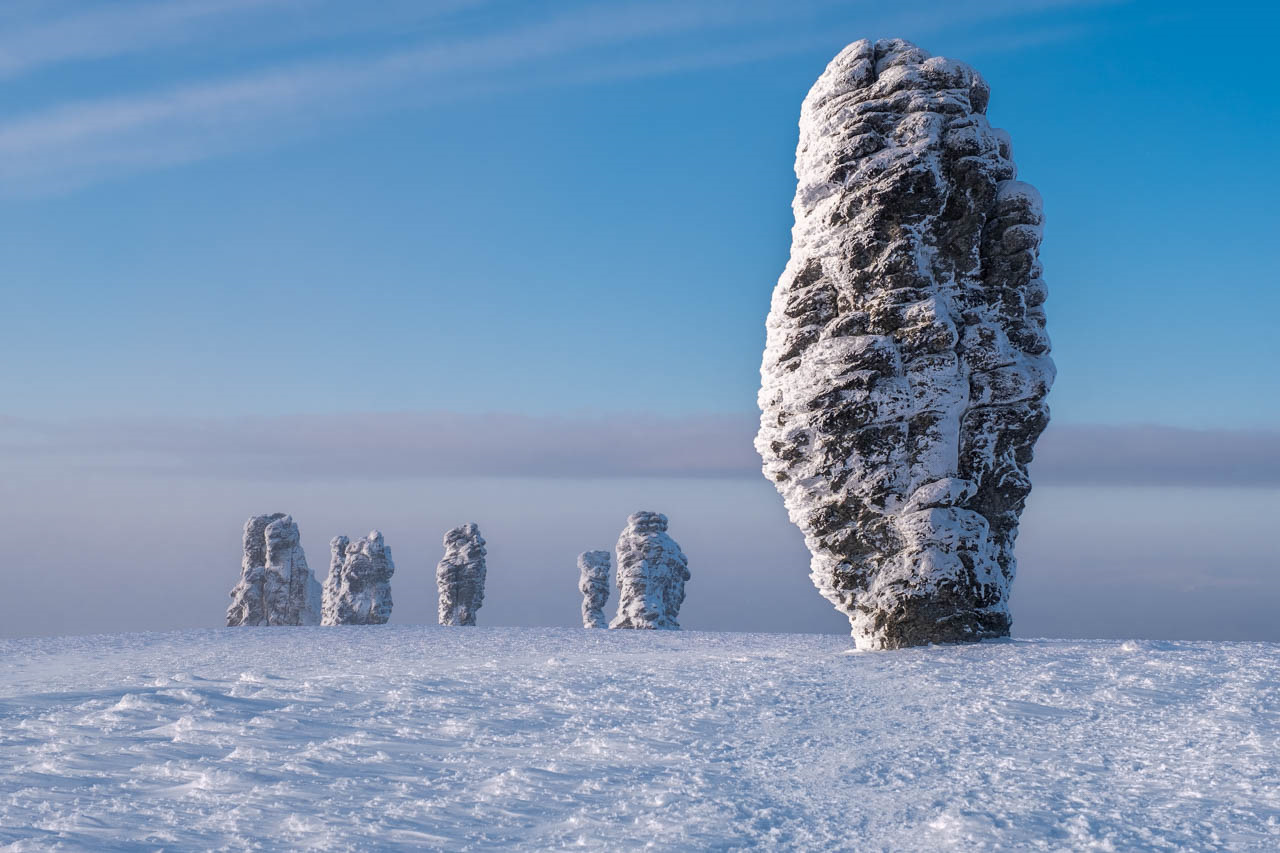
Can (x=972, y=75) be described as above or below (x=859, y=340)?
above

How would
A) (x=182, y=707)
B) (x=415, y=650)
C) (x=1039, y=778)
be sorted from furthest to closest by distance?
1. (x=415, y=650)
2. (x=182, y=707)
3. (x=1039, y=778)

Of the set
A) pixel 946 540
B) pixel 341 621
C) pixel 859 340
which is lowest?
pixel 341 621

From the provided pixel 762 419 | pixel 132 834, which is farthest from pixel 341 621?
pixel 132 834

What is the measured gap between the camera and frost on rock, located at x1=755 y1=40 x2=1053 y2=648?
10.9 meters

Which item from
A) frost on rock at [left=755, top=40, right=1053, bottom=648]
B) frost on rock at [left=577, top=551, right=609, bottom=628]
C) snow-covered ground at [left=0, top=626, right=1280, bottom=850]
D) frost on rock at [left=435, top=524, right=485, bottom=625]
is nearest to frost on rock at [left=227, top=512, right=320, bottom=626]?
frost on rock at [left=435, top=524, right=485, bottom=625]

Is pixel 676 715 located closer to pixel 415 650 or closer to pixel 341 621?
pixel 415 650

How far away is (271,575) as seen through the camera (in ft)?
113

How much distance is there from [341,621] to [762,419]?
28175 millimetres

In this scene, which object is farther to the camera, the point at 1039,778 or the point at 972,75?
the point at 972,75

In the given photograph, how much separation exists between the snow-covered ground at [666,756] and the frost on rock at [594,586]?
24.8 metres

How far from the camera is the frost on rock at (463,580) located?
32.6 metres

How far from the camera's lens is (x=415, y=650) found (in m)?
12.9

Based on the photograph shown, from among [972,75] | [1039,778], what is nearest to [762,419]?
[972,75]

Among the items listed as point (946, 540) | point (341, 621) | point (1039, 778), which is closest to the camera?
point (1039, 778)
